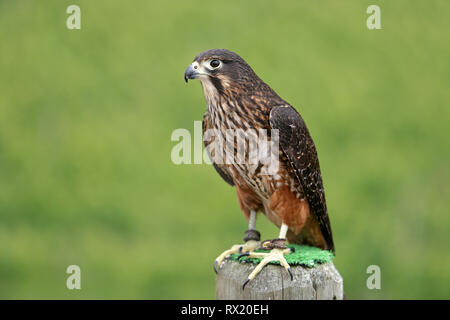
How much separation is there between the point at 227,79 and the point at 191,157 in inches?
25.9

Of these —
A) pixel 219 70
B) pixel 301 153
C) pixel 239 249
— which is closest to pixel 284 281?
pixel 239 249

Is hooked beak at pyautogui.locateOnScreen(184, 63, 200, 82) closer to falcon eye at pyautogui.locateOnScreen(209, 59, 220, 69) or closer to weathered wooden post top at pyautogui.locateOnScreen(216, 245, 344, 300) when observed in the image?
falcon eye at pyautogui.locateOnScreen(209, 59, 220, 69)

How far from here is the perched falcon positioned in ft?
9.39

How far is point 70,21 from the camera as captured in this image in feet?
18.4

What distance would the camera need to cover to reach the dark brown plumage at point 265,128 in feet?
9.43

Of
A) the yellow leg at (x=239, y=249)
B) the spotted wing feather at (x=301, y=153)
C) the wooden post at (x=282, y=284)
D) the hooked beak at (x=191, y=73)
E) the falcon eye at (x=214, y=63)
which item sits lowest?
the wooden post at (x=282, y=284)

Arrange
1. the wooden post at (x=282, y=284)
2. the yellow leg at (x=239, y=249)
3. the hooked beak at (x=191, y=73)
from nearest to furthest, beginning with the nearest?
1. the wooden post at (x=282, y=284)
2. the hooked beak at (x=191, y=73)
3. the yellow leg at (x=239, y=249)

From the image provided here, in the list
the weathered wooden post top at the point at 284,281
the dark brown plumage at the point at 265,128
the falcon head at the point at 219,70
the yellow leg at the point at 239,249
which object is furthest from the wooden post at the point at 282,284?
the falcon head at the point at 219,70

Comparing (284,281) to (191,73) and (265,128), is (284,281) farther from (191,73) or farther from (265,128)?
(191,73)

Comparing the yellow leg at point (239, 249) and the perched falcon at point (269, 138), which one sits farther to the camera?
the yellow leg at point (239, 249)

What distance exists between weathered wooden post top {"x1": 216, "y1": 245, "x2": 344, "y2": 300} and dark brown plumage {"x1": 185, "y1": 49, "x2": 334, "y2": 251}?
36 centimetres

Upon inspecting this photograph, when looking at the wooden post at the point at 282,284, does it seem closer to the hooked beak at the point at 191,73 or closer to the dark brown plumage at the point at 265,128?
the dark brown plumage at the point at 265,128

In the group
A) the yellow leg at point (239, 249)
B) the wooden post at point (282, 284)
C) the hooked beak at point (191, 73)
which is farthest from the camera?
the yellow leg at point (239, 249)
